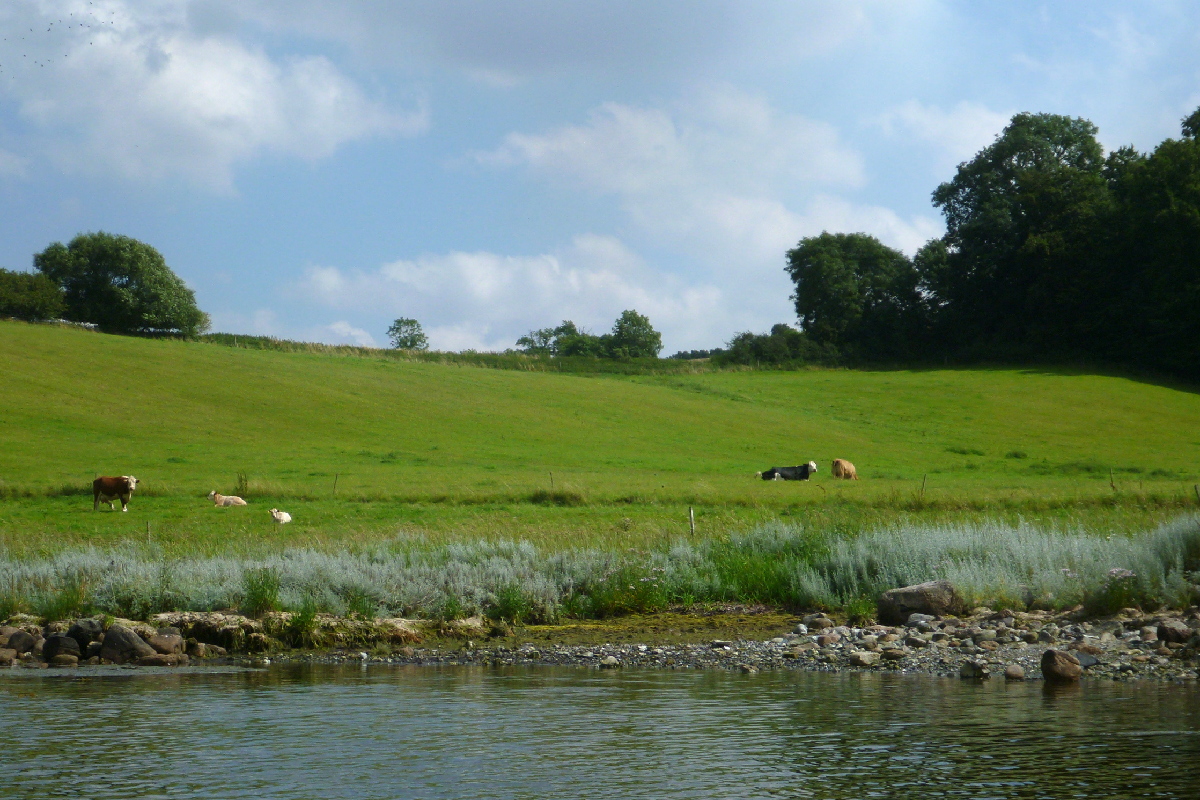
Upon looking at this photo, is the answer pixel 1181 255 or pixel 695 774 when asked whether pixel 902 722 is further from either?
pixel 1181 255

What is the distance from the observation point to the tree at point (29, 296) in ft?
277

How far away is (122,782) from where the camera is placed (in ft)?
24.6

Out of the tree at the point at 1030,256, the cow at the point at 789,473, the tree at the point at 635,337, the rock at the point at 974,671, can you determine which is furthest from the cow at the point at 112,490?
the tree at the point at 635,337

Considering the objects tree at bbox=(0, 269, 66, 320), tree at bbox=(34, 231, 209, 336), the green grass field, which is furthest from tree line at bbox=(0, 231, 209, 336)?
the green grass field

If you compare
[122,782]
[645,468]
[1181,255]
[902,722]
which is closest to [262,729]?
[122,782]

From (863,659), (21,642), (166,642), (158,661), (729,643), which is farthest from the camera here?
(729,643)

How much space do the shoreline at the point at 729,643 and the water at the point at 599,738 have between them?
2.60 feet

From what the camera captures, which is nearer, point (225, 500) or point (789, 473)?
point (225, 500)

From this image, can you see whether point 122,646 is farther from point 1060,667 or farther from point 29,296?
point 29,296

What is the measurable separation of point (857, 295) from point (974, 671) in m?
93.6

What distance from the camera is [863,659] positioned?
1243 cm

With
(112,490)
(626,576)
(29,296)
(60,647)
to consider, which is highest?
(29,296)

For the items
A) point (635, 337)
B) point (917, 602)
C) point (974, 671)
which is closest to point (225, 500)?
point (917, 602)

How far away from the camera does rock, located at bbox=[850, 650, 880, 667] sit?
12.4 metres
